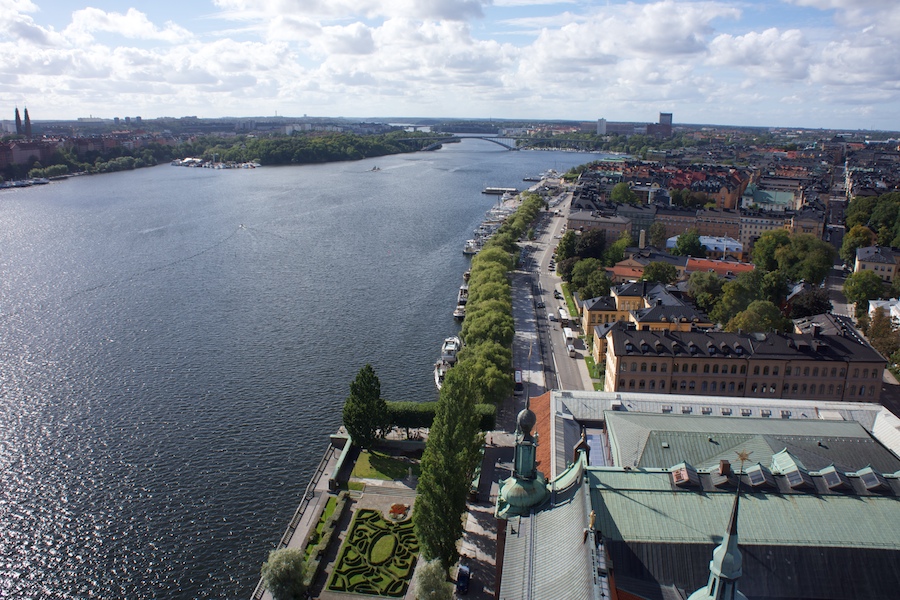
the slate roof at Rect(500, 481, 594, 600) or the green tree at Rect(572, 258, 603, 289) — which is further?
the green tree at Rect(572, 258, 603, 289)

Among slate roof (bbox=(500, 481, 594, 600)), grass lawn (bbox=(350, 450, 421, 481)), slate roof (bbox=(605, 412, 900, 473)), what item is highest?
slate roof (bbox=(500, 481, 594, 600))

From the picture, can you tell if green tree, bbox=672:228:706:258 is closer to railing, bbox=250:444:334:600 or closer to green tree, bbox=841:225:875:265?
green tree, bbox=841:225:875:265

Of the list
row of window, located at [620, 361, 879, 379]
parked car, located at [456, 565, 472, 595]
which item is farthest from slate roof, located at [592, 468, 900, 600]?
row of window, located at [620, 361, 879, 379]

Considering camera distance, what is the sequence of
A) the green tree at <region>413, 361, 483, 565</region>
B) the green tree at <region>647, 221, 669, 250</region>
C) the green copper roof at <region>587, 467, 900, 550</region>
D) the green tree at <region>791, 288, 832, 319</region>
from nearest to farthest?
the green copper roof at <region>587, 467, 900, 550</region>
the green tree at <region>413, 361, 483, 565</region>
the green tree at <region>791, 288, 832, 319</region>
the green tree at <region>647, 221, 669, 250</region>

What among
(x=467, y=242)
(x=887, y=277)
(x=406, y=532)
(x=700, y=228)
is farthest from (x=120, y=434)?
(x=700, y=228)

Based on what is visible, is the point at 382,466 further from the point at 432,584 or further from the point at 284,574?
the point at 432,584

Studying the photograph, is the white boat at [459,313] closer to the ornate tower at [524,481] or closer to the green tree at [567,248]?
the green tree at [567,248]

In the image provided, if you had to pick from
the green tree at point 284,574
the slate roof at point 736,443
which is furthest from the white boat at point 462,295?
the green tree at point 284,574
